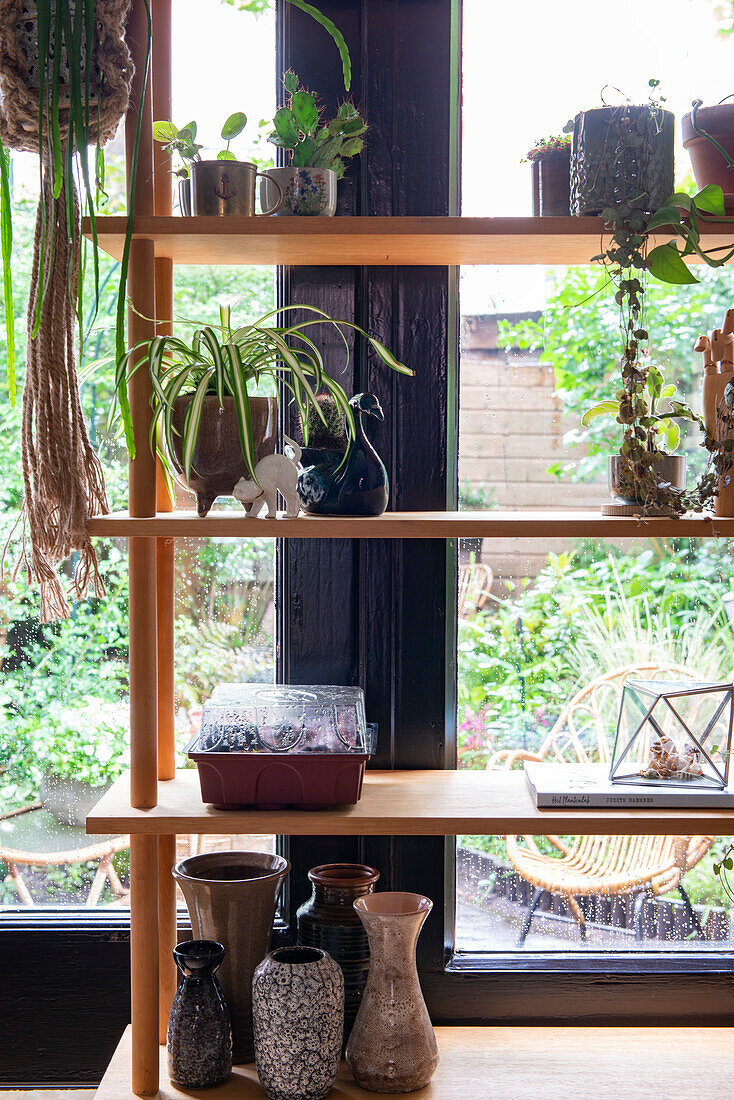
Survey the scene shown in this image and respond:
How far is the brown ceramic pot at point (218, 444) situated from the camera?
50.7 inches

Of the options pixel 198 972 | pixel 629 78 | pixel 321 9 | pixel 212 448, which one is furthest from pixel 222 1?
pixel 198 972

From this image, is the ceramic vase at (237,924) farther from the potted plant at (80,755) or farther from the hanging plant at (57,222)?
the hanging plant at (57,222)

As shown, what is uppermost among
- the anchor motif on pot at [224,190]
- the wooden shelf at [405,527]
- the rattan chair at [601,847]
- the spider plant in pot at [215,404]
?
the anchor motif on pot at [224,190]

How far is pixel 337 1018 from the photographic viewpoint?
1302 millimetres

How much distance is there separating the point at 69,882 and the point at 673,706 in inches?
39.9

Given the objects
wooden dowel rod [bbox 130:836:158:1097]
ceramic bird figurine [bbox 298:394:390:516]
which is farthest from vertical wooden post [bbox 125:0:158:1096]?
ceramic bird figurine [bbox 298:394:390:516]

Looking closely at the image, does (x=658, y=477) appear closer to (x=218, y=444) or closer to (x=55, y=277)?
(x=218, y=444)

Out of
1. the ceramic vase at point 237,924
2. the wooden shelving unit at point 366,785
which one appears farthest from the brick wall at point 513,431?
the ceramic vase at point 237,924

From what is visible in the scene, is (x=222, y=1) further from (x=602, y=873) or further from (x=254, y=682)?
(x=602, y=873)

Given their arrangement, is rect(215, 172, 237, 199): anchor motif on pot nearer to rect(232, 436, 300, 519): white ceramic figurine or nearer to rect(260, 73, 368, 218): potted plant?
rect(260, 73, 368, 218): potted plant

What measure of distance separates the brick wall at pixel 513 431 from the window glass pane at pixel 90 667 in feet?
1.16

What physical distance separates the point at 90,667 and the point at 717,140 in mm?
1229

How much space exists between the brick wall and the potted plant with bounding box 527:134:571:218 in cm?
28

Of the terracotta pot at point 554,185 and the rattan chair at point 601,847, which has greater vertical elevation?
the terracotta pot at point 554,185
